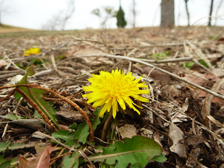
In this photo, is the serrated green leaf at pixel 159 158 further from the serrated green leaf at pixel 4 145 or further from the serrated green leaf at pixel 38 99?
the serrated green leaf at pixel 4 145

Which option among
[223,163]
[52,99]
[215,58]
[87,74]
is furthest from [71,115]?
[215,58]

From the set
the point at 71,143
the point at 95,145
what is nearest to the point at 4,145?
the point at 71,143

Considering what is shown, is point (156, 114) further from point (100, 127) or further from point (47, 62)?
point (47, 62)

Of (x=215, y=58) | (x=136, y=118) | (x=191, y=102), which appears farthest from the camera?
(x=215, y=58)

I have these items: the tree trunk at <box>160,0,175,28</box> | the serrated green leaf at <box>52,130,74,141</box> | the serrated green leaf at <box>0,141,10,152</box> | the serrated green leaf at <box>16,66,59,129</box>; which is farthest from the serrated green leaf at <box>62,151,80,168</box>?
the tree trunk at <box>160,0,175,28</box>

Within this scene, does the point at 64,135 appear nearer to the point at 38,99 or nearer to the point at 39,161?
the point at 39,161

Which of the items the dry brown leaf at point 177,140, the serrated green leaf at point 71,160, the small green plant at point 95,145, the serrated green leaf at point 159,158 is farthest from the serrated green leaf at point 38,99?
the dry brown leaf at point 177,140

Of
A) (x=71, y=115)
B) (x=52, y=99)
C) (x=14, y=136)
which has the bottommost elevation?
(x=14, y=136)
